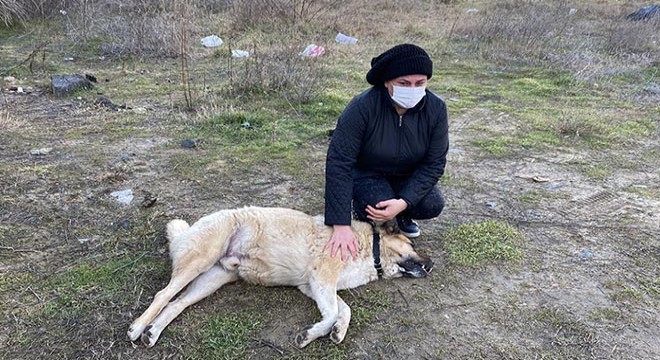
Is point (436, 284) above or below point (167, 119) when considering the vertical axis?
above

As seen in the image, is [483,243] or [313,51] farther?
[313,51]

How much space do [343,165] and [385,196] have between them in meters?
0.44

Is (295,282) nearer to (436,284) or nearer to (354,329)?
(354,329)

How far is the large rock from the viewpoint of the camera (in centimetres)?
639

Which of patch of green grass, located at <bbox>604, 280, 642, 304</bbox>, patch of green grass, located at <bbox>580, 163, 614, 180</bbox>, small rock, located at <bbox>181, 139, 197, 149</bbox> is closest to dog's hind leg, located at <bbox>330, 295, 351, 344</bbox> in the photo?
patch of green grass, located at <bbox>604, 280, 642, 304</bbox>

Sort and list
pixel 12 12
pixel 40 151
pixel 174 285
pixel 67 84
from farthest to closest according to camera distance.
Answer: pixel 12 12 → pixel 67 84 → pixel 40 151 → pixel 174 285

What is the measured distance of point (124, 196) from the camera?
12.5ft

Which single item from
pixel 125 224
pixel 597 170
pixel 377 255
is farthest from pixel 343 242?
pixel 597 170

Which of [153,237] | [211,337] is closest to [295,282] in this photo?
[211,337]

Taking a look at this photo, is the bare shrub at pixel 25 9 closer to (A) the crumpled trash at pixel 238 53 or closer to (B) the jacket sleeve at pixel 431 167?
(A) the crumpled trash at pixel 238 53

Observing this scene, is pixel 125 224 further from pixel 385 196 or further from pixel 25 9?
pixel 25 9

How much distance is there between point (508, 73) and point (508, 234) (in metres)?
6.15

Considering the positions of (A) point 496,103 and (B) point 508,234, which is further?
(A) point 496,103

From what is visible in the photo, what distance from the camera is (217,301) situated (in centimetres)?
275
